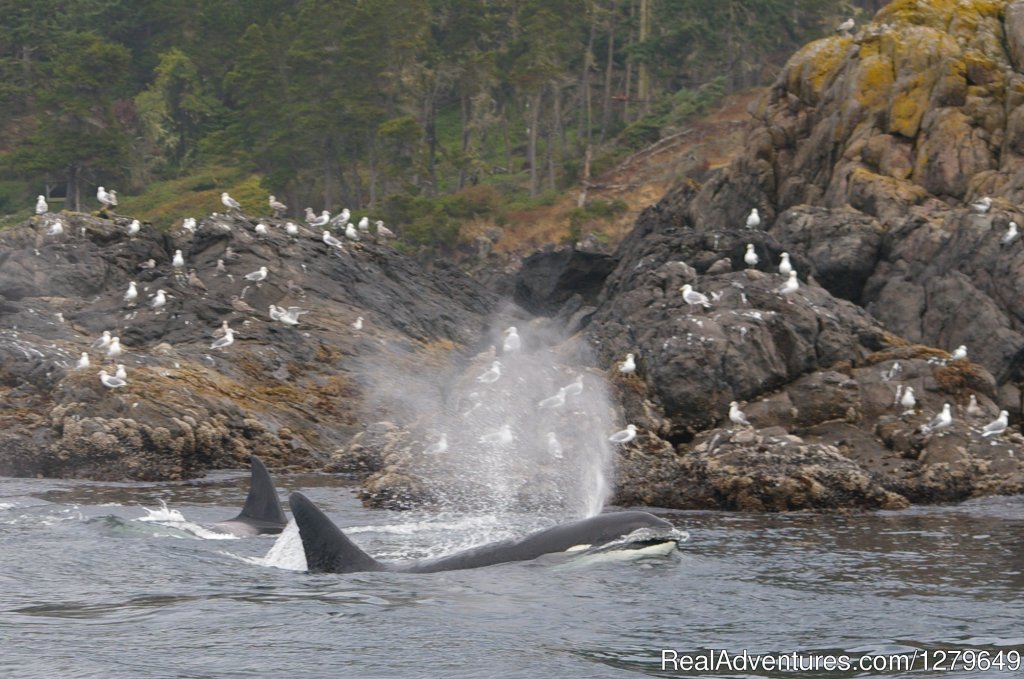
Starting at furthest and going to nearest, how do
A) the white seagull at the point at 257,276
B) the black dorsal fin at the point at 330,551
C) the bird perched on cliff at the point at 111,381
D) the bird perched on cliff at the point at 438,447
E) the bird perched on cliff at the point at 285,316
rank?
the white seagull at the point at 257,276, the bird perched on cliff at the point at 285,316, the bird perched on cliff at the point at 111,381, the bird perched on cliff at the point at 438,447, the black dorsal fin at the point at 330,551

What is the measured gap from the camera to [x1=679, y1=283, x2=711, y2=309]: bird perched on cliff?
29222 mm

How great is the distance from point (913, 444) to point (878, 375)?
2218mm

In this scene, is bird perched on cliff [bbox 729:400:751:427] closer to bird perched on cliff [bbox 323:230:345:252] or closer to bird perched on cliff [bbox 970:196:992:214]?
bird perched on cliff [bbox 970:196:992:214]

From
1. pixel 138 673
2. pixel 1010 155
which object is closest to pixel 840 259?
pixel 1010 155

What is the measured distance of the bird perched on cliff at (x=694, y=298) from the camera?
29222 millimetres

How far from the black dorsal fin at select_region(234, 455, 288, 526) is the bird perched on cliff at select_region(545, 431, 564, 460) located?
727 cm

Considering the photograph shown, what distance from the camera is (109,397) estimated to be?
1139 inches

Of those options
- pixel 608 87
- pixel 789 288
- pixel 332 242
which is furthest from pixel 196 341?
pixel 608 87

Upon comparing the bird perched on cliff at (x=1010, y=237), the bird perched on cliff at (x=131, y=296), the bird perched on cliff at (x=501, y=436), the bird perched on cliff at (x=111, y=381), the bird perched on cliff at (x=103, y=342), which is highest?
the bird perched on cliff at (x=1010, y=237)

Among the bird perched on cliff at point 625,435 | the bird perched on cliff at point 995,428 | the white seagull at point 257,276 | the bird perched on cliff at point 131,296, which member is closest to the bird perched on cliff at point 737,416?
the bird perched on cliff at point 625,435

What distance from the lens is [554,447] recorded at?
26047 mm

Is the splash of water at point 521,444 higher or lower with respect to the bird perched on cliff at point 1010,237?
lower

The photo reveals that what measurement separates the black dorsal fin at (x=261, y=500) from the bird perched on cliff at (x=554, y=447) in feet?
23.9

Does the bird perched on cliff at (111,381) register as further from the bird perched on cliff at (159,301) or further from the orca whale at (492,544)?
the orca whale at (492,544)
